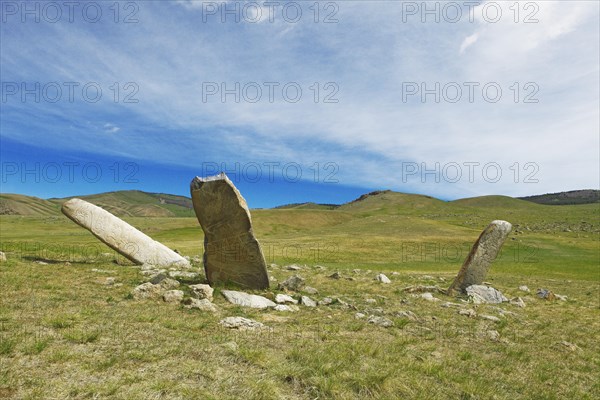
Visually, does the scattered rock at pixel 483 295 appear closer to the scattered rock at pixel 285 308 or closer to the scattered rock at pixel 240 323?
the scattered rock at pixel 285 308

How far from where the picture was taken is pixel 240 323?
9.41m

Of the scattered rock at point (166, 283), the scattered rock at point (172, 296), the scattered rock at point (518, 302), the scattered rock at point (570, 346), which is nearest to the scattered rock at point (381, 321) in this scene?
the scattered rock at point (570, 346)

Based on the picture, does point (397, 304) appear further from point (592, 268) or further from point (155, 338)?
point (592, 268)

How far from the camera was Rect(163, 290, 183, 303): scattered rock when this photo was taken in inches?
458

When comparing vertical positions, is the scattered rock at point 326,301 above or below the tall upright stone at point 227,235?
below

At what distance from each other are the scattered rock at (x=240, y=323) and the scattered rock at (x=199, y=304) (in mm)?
1358

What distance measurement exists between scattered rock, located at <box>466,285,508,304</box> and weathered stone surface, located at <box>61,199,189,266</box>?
605 inches

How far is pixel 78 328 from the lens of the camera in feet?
24.8

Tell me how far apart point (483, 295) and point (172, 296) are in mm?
13977

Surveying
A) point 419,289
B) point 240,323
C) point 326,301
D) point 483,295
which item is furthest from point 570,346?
point 240,323

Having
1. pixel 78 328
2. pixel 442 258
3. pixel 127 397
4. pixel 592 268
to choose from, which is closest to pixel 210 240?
pixel 78 328

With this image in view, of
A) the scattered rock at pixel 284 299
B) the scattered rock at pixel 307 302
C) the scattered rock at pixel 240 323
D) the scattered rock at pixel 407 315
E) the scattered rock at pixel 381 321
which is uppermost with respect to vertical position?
the scattered rock at pixel 240 323

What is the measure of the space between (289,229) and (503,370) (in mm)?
90497

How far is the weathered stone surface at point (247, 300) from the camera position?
39.8 feet
